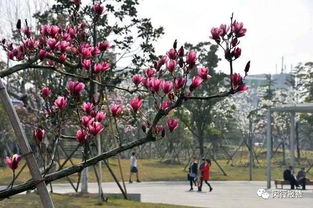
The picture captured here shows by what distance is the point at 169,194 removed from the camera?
18234 millimetres

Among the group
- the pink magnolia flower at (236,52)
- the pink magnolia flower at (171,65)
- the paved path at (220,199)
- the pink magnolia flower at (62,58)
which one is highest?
the pink magnolia flower at (62,58)

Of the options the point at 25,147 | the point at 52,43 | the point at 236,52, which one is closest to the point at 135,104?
the point at 236,52

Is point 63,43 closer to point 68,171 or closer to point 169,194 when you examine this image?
point 68,171

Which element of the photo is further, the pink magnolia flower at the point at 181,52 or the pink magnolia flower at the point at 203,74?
the pink magnolia flower at the point at 181,52

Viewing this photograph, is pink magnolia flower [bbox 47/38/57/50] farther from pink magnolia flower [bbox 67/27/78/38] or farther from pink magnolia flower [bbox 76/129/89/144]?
pink magnolia flower [bbox 76/129/89/144]

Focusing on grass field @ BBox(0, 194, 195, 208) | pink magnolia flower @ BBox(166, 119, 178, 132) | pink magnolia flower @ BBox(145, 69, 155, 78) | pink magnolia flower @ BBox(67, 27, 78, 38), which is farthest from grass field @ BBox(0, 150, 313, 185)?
pink magnolia flower @ BBox(166, 119, 178, 132)

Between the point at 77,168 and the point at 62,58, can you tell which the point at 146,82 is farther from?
the point at 62,58

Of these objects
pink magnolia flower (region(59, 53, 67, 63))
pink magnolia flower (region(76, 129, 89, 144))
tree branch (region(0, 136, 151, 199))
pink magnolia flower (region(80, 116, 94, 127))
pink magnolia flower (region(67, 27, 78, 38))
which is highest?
pink magnolia flower (region(67, 27, 78, 38))

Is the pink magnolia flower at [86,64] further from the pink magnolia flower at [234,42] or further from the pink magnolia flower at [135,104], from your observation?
the pink magnolia flower at [234,42]

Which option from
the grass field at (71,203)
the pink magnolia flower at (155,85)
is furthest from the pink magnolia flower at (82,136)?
the grass field at (71,203)

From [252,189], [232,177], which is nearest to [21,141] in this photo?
[252,189]

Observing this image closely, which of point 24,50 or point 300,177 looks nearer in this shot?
point 24,50

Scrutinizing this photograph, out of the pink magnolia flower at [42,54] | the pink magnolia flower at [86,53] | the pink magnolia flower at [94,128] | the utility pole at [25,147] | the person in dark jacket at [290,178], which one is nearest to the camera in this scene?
the pink magnolia flower at [94,128]

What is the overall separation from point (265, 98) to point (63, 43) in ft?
129
